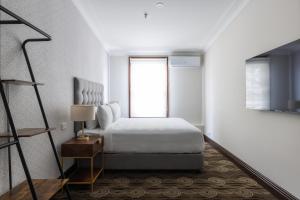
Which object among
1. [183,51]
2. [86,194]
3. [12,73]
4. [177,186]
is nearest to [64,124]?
[86,194]

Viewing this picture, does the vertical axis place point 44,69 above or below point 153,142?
above

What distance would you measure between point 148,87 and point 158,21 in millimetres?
2713

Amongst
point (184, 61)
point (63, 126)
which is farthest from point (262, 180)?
point (184, 61)

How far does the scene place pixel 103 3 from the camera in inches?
129

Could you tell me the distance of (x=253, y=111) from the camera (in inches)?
118

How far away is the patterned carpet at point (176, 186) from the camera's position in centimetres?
247

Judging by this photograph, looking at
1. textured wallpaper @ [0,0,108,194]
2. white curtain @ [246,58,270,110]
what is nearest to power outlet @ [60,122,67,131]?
textured wallpaper @ [0,0,108,194]

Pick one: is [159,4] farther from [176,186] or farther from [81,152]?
[176,186]

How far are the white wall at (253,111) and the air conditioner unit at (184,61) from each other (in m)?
1.24

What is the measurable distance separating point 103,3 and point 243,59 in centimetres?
235

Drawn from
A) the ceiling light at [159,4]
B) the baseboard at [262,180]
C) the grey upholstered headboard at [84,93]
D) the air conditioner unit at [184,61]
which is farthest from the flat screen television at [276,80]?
the air conditioner unit at [184,61]

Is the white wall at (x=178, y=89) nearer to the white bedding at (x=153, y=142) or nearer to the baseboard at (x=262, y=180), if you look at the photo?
the baseboard at (x=262, y=180)

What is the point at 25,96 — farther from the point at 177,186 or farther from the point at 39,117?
the point at 177,186

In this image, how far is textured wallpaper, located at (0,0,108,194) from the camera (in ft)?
5.68
